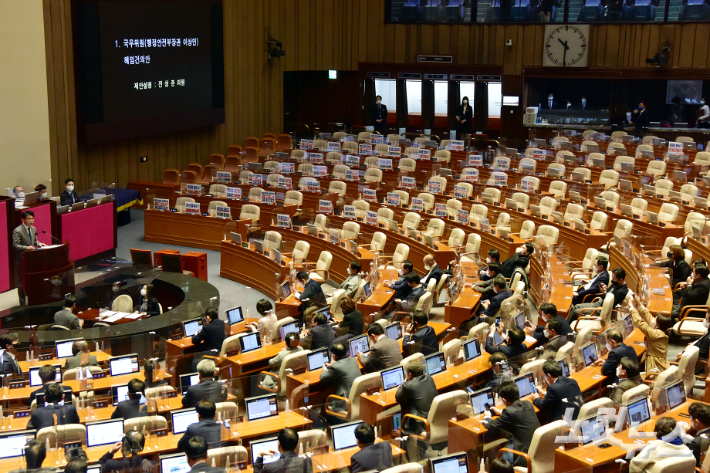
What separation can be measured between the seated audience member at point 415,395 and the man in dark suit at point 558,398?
3.27ft

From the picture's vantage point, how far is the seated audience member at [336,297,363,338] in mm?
9794

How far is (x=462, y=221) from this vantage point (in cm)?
1471

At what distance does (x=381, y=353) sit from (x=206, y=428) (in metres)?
2.47

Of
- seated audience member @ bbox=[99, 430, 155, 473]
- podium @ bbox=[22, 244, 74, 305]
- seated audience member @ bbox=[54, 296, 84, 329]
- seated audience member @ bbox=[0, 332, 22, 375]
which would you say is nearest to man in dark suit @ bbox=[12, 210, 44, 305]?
podium @ bbox=[22, 244, 74, 305]

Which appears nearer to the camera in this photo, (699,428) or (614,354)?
(699,428)

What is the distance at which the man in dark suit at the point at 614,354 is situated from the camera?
8.09m

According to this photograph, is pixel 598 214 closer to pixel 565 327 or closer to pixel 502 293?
pixel 502 293

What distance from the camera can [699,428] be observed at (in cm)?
658

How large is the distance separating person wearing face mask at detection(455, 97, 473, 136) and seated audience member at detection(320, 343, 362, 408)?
1498cm

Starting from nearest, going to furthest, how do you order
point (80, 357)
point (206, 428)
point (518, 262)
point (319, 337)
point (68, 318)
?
point (206, 428), point (80, 357), point (319, 337), point (68, 318), point (518, 262)

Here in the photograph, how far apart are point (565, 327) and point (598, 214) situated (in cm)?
512

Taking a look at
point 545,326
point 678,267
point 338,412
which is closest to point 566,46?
point 678,267

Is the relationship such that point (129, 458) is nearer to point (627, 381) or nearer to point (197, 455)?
point (197, 455)

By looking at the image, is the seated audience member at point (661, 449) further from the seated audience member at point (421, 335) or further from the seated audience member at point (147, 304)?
the seated audience member at point (147, 304)
